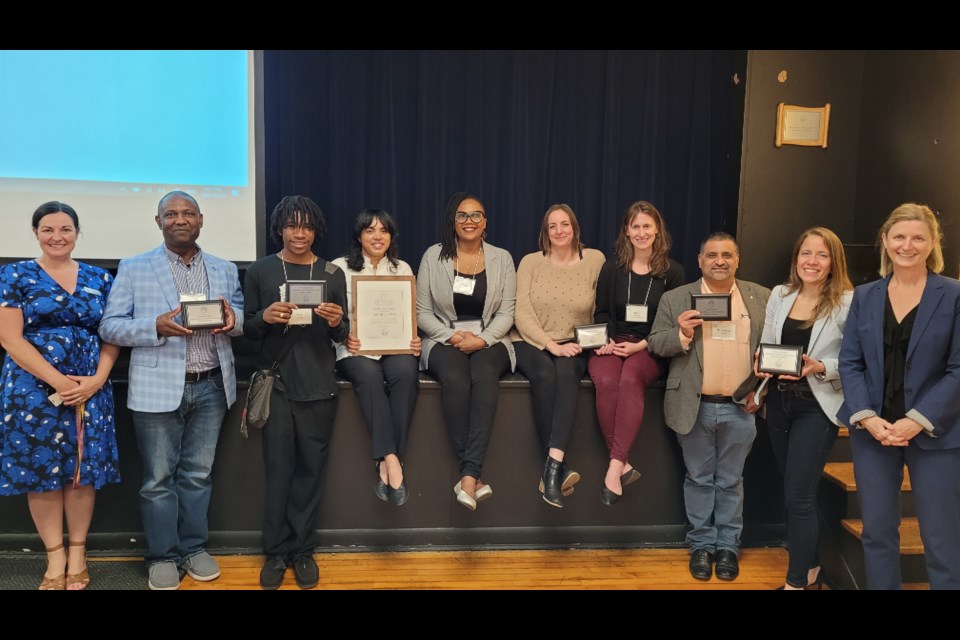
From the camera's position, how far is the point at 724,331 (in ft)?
9.08

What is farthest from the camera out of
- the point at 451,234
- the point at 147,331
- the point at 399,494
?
the point at 451,234

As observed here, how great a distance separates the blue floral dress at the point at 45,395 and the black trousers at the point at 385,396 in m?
1.06

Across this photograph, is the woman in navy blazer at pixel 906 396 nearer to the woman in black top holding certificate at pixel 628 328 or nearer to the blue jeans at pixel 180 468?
the woman in black top holding certificate at pixel 628 328

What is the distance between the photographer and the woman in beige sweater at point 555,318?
2881mm

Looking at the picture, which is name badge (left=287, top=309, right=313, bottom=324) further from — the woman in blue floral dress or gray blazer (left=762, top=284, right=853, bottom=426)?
gray blazer (left=762, top=284, right=853, bottom=426)

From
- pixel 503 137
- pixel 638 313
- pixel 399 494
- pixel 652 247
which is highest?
pixel 503 137

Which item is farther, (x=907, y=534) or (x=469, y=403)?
(x=469, y=403)

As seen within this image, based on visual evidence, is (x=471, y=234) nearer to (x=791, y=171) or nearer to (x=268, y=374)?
(x=268, y=374)

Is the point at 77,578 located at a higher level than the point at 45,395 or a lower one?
lower

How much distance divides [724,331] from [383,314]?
61.8 inches

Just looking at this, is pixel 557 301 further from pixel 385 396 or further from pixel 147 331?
pixel 147 331

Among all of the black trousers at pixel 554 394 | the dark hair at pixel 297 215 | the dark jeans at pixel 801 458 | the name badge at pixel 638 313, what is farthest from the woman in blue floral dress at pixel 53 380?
the dark jeans at pixel 801 458

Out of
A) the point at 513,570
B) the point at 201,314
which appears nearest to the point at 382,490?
the point at 513,570

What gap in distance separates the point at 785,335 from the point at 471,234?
1494 mm
